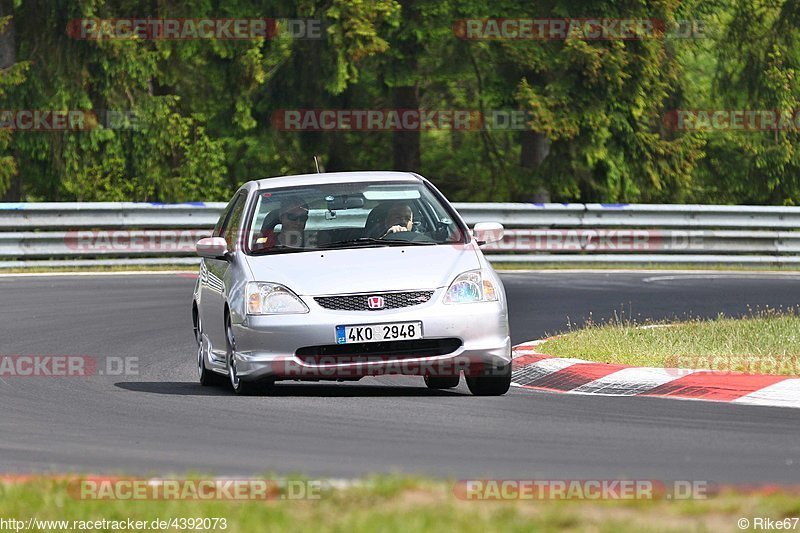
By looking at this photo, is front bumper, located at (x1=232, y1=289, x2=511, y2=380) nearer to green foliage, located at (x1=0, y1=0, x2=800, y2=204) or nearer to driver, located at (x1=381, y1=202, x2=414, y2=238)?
driver, located at (x1=381, y1=202, x2=414, y2=238)

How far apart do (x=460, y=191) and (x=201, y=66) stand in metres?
7.92

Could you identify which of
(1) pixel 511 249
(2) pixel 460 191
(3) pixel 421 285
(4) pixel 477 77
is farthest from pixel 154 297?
(2) pixel 460 191

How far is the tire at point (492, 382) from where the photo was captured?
37.0 ft

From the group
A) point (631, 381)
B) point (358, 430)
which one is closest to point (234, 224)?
point (631, 381)

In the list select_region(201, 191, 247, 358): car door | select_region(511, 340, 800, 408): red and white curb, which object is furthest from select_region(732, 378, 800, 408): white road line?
select_region(201, 191, 247, 358): car door

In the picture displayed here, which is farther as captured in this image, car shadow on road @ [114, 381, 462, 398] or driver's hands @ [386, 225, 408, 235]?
driver's hands @ [386, 225, 408, 235]

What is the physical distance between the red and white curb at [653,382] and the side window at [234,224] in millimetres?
2408

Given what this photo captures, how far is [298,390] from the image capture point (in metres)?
12.0

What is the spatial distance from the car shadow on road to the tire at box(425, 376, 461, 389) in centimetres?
8

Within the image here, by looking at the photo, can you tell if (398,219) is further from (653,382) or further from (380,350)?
(653,382)

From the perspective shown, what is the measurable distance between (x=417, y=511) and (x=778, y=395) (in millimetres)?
5135

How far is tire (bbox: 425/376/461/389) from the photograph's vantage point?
39.9ft

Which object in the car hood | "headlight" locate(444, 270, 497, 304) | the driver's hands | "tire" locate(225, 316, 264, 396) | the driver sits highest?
the driver

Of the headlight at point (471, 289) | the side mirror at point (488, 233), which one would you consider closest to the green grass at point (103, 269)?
the side mirror at point (488, 233)
